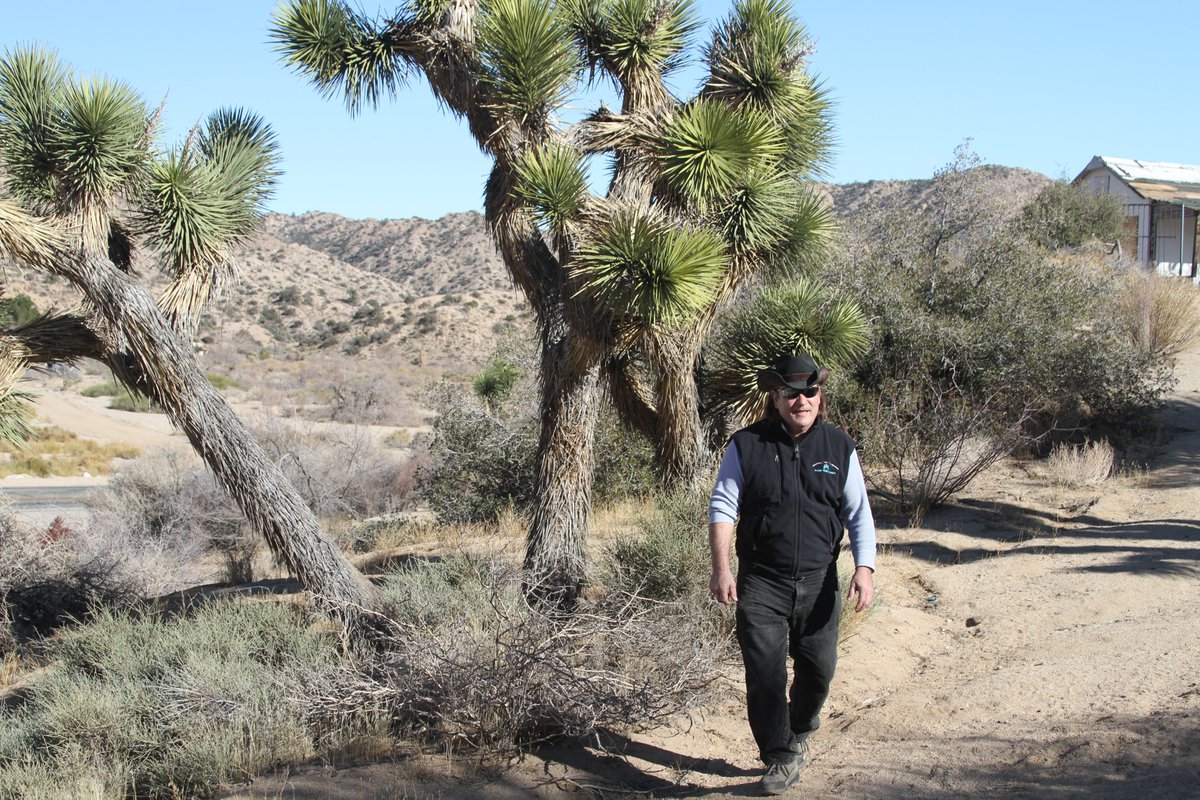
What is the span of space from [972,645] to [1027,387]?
25.3ft

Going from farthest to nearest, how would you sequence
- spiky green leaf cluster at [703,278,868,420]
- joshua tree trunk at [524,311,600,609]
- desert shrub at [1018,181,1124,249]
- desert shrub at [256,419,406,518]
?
desert shrub at [1018,181,1124,249] → desert shrub at [256,419,406,518] → spiky green leaf cluster at [703,278,868,420] → joshua tree trunk at [524,311,600,609]

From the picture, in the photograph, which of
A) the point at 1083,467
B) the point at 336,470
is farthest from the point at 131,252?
the point at 1083,467

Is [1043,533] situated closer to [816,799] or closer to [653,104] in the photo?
[653,104]

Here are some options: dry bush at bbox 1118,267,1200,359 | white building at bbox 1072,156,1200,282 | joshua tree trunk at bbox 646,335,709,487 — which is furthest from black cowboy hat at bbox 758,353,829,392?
white building at bbox 1072,156,1200,282

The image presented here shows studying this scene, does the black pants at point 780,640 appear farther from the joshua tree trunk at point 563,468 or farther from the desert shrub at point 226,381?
the desert shrub at point 226,381

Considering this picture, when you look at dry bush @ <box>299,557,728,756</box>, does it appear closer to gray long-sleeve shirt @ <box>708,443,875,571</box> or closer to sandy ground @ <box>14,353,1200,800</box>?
sandy ground @ <box>14,353,1200,800</box>

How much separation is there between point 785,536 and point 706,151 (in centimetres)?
358

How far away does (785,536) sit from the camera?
4145 millimetres

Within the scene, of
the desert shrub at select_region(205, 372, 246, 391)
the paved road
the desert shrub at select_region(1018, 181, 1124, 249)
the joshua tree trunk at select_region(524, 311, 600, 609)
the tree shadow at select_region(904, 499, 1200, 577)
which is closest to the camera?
the joshua tree trunk at select_region(524, 311, 600, 609)

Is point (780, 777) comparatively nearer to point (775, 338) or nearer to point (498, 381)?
point (775, 338)

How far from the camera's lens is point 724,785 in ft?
14.6

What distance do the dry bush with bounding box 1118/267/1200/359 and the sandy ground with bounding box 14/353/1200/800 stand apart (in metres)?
10.3

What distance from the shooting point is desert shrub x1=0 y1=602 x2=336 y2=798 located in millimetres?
4785

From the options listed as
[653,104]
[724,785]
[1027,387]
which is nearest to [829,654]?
[724,785]
